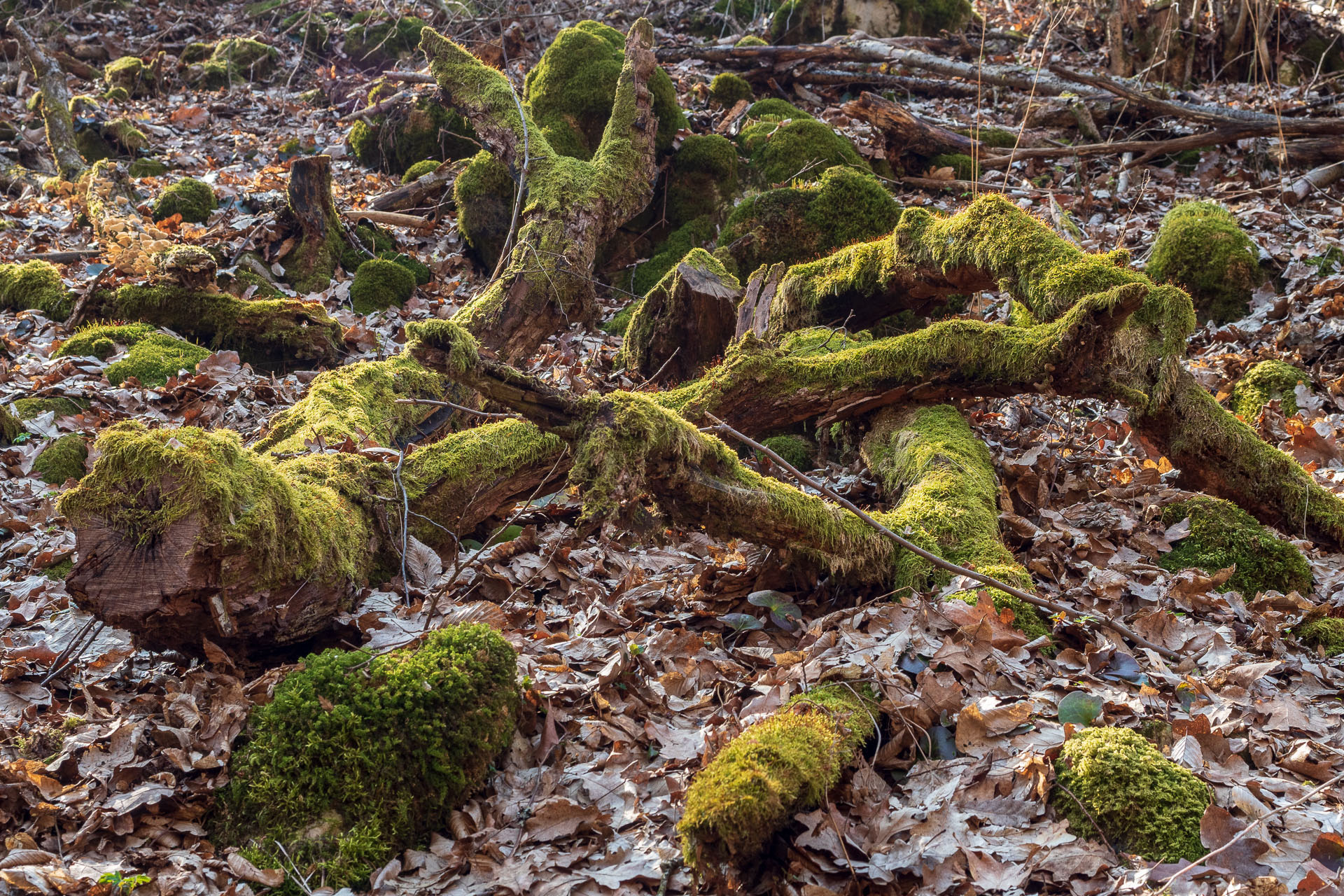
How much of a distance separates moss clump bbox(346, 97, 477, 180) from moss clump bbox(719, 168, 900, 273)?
4.51m

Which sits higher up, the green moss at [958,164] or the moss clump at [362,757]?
the green moss at [958,164]

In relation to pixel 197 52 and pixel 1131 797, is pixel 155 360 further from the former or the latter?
pixel 197 52

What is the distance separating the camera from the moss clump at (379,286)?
8.59 metres

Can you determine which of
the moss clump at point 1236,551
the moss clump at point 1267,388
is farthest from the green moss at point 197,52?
the moss clump at point 1236,551

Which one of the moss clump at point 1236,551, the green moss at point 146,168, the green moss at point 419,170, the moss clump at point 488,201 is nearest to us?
the moss clump at point 1236,551

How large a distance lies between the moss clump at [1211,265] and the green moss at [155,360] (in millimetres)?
8117

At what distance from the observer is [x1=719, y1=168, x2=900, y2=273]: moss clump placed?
828 cm

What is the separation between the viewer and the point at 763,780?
2.61 m

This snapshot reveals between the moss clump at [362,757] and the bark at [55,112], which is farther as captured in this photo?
the bark at [55,112]

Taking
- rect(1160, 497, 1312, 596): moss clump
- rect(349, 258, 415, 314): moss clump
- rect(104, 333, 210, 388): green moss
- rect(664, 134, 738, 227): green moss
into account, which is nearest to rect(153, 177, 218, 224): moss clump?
rect(349, 258, 415, 314): moss clump

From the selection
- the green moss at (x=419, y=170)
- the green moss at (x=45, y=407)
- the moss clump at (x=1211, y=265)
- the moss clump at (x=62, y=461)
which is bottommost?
the moss clump at (x=62, y=461)

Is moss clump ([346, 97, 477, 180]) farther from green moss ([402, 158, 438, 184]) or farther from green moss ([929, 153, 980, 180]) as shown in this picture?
green moss ([929, 153, 980, 180])

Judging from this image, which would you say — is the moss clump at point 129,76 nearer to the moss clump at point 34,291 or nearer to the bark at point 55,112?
the bark at point 55,112

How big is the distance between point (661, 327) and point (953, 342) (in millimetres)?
2518
